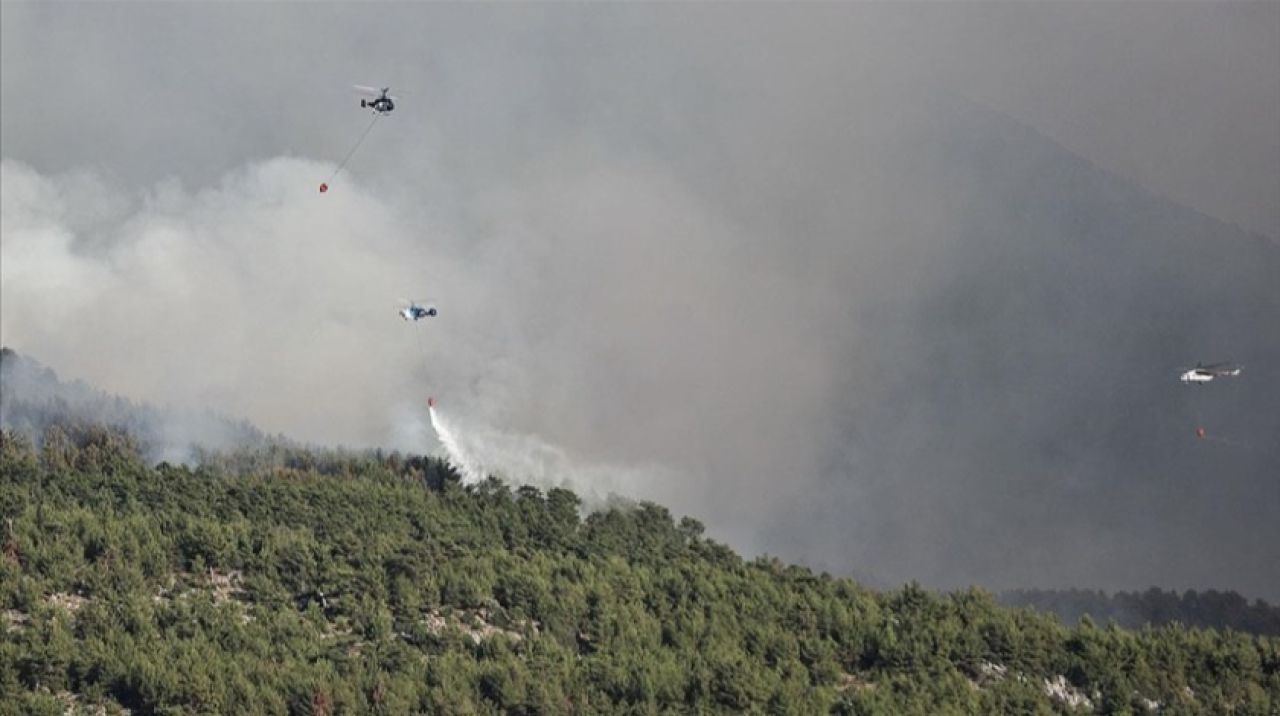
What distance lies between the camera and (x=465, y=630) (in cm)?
13362

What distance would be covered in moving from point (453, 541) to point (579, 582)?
13.3 meters

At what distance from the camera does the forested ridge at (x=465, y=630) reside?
397 feet

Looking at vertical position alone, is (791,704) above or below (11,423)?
below

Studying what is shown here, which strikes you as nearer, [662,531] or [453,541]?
[453,541]

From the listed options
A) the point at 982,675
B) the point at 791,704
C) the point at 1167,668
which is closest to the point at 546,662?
the point at 791,704

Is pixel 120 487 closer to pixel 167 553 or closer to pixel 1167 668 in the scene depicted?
pixel 167 553

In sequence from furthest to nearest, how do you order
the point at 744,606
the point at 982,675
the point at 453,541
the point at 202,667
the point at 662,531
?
the point at 662,531
the point at 453,541
the point at 744,606
the point at 982,675
the point at 202,667

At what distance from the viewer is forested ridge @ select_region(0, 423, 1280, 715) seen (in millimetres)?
121125

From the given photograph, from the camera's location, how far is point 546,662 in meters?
128

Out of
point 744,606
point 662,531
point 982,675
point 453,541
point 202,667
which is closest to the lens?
point 202,667

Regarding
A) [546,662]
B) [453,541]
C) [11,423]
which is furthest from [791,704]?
[11,423]

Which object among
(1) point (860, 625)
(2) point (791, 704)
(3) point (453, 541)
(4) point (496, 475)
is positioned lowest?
(2) point (791, 704)

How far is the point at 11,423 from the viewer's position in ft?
591

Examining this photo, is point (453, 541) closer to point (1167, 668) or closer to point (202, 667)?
point (202, 667)
